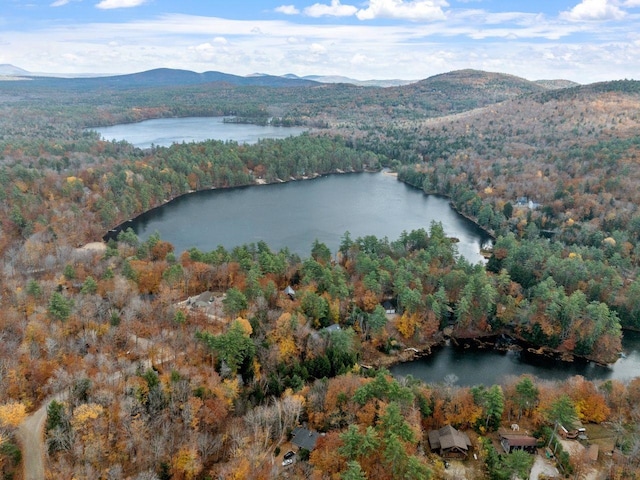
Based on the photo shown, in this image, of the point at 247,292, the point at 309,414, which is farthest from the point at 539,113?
the point at 309,414

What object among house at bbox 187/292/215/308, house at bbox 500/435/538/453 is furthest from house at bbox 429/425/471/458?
house at bbox 187/292/215/308

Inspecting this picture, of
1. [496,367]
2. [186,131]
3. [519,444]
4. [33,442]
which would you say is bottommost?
[496,367]

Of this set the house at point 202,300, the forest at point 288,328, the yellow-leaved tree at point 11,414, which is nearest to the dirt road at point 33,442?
the forest at point 288,328

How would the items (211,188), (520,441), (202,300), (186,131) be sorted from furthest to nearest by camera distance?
(186,131) < (211,188) < (202,300) < (520,441)

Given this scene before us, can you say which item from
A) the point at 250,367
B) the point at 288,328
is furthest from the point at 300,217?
the point at 250,367

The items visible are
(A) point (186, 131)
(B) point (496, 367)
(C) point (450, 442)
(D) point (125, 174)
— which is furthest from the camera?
(A) point (186, 131)

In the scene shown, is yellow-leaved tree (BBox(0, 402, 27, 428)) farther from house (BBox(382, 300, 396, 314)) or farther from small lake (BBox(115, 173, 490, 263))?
small lake (BBox(115, 173, 490, 263))

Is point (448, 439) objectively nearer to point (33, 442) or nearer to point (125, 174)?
point (33, 442)
